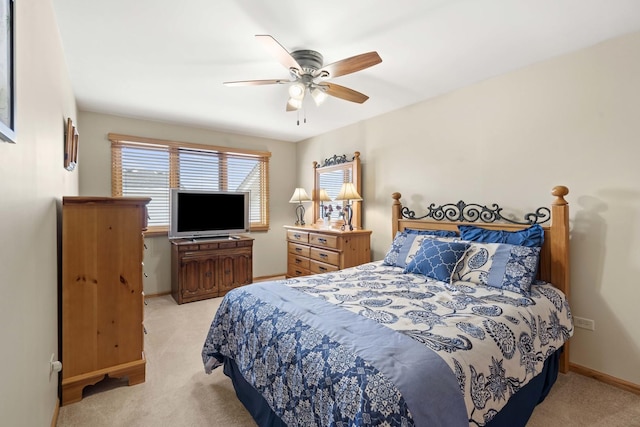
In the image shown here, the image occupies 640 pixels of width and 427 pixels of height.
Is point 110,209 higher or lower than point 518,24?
lower

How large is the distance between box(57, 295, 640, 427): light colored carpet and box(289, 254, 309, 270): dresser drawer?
2042mm

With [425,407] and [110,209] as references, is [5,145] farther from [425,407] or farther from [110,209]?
[425,407]

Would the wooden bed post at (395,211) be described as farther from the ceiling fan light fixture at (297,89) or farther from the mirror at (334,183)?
the ceiling fan light fixture at (297,89)

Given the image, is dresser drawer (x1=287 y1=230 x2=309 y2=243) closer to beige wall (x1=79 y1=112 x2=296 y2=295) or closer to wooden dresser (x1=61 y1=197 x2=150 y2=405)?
beige wall (x1=79 y1=112 x2=296 y2=295)

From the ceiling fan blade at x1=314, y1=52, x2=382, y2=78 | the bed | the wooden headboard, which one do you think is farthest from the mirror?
the ceiling fan blade at x1=314, y1=52, x2=382, y2=78

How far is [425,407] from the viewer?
106 centimetres

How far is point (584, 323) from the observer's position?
2.35 meters

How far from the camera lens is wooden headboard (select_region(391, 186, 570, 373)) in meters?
2.32

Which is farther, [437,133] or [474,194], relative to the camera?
[437,133]

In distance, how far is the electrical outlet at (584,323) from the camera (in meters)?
2.32

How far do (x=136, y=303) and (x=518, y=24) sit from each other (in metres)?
3.31

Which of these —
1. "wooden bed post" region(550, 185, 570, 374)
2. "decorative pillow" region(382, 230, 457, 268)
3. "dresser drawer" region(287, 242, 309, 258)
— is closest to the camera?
"wooden bed post" region(550, 185, 570, 374)

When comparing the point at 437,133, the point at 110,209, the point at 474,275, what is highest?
the point at 437,133

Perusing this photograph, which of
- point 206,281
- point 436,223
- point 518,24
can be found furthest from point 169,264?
point 518,24
